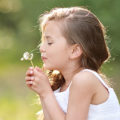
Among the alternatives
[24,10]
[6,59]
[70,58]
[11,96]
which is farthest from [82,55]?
[24,10]

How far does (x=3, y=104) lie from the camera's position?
21.6 feet

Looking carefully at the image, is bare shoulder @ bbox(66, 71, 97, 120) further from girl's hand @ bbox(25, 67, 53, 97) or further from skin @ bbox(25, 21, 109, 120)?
girl's hand @ bbox(25, 67, 53, 97)

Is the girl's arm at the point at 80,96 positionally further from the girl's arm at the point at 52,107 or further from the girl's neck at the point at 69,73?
the girl's neck at the point at 69,73

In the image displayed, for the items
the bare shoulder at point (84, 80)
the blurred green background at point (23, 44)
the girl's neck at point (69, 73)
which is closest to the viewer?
the bare shoulder at point (84, 80)

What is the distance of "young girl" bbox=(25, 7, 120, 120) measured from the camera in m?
3.06

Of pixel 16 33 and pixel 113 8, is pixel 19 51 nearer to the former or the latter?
pixel 16 33

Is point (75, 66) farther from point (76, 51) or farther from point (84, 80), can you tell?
point (84, 80)

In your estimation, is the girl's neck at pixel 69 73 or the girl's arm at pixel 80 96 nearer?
the girl's arm at pixel 80 96

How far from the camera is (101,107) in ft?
10.3

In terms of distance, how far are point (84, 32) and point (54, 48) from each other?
9.1 inches

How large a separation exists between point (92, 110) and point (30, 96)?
4014 millimetres

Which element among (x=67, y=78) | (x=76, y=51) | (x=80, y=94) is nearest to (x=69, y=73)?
(x=67, y=78)

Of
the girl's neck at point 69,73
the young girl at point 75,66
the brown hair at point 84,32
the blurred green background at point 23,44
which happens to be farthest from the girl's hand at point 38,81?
the blurred green background at point 23,44

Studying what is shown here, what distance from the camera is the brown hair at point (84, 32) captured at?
3.17 m
